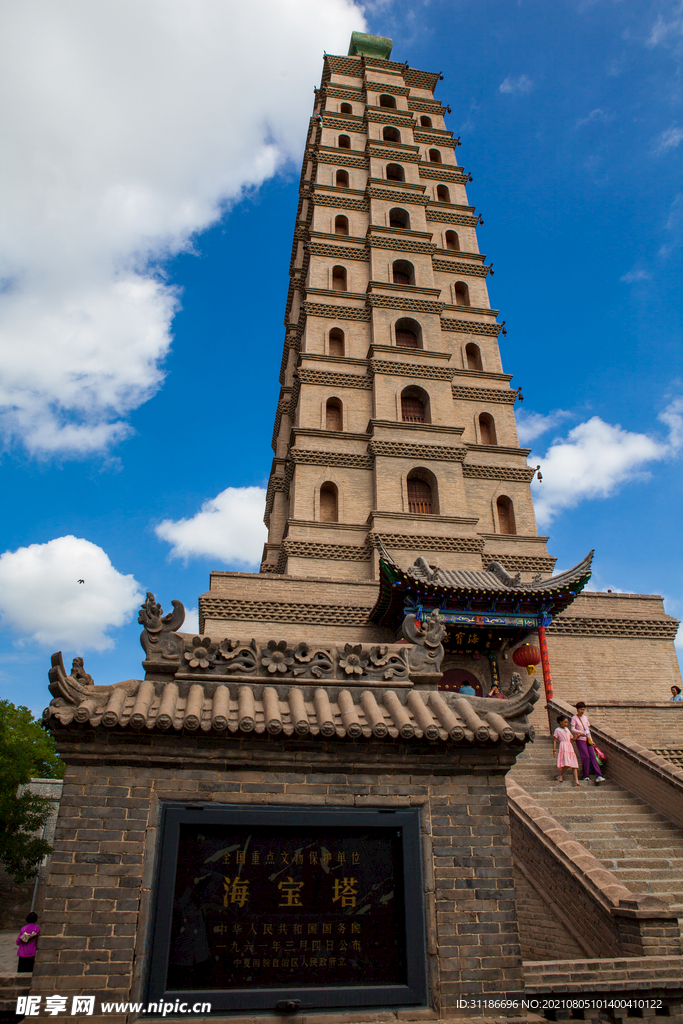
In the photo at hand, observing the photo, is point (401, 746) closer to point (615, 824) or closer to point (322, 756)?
point (322, 756)

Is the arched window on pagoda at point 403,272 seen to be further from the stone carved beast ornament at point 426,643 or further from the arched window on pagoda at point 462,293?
the stone carved beast ornament at point 426,643

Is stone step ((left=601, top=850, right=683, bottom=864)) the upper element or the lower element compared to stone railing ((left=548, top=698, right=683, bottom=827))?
lower

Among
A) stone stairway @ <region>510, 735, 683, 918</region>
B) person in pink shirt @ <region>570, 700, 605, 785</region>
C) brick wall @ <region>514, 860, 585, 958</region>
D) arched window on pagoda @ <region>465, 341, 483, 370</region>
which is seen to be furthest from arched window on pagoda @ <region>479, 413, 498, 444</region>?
brick wall @ <region>514, 860, 585, 958</region>

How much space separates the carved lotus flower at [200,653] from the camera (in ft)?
18.4

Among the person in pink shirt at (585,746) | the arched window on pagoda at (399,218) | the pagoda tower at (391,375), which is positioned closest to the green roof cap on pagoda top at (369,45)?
the pagoda tower at (391,375)

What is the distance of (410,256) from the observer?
24703mm

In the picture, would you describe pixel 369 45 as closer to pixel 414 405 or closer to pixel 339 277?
pixel 339 277

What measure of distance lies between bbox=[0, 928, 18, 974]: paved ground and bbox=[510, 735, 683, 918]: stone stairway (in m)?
7.42

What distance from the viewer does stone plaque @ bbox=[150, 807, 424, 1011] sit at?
448 cm

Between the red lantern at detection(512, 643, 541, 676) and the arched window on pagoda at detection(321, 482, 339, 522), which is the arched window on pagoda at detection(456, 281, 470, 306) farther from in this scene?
the red lantern at detection(512, 643, 541, 676)

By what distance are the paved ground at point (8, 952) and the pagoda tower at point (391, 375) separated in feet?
33.3

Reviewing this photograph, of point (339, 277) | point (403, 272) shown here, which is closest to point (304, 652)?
point (339, 277)

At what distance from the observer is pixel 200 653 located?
5656 millimetres

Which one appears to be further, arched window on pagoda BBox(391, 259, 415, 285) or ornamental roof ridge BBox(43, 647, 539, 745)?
arched window on pagoda BBox(391, 259, 415, 285)
